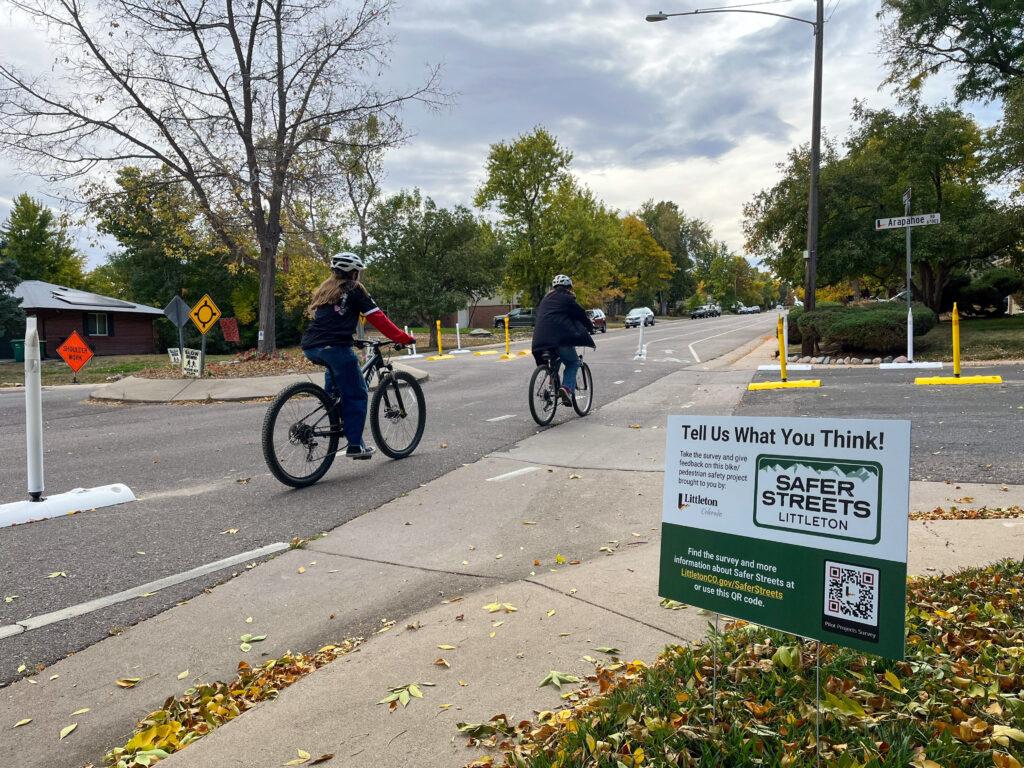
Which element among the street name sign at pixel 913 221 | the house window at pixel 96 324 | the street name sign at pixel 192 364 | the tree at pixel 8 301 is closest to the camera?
the street name sign at pixel 913 221

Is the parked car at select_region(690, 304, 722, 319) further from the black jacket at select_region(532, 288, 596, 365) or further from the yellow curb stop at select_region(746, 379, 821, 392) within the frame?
the black jacket at select_region(532, 288, 596, 365)

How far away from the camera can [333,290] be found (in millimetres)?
6559

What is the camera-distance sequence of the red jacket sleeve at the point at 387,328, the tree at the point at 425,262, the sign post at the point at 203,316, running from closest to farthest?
the red jacket sleeve at the point at 387,328
the sign post at the point at 203,316
the tree at the point at 425,262

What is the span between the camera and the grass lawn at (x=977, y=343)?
16.5 metres

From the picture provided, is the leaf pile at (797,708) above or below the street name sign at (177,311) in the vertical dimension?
below

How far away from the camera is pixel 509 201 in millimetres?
50688

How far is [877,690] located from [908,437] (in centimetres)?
115

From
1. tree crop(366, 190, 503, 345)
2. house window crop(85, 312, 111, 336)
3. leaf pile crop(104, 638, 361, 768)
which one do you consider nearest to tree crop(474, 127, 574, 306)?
tree crop(366, 190, 503, 345)

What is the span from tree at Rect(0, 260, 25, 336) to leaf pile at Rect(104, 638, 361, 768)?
99.9 feet

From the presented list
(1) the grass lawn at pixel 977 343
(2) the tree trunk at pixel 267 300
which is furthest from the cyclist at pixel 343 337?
(1) the grass lawn at pixel 977 343

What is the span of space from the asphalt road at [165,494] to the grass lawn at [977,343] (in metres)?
8.96

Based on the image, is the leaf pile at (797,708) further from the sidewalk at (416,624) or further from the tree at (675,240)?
the tree at (675,240)

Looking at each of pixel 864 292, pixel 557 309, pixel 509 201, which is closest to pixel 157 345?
pixel 509 201

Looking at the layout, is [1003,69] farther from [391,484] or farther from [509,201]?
[509,201]
